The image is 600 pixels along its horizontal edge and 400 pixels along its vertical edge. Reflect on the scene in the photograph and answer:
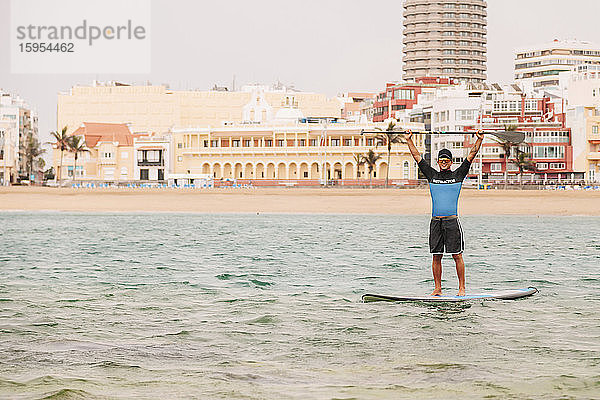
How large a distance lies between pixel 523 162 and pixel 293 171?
1033 inches

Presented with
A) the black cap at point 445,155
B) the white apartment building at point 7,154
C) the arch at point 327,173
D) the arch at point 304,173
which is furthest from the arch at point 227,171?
the black cap at point 445,155

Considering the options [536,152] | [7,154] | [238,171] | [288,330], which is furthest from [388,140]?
[288,330]

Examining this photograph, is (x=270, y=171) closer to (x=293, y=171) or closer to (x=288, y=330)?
(x=293, y=171)

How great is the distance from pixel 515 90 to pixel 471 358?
113920 millimetres

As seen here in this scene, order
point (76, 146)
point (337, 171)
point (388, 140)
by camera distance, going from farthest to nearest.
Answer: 1. point (76, 146)
2. point (337, 171)
3. point (388, 140)

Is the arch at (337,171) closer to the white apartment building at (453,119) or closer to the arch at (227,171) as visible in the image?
the white apartment building at (453,119)

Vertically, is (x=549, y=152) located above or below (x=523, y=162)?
above

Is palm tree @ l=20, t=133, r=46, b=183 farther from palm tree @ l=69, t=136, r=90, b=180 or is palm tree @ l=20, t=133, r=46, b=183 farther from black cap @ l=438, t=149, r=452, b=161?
black cap @ l=438, t=149, r=452, b=161

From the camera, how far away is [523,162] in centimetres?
8588

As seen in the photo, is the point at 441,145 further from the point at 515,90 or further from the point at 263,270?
the point at 263,270

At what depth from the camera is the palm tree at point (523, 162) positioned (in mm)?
85625

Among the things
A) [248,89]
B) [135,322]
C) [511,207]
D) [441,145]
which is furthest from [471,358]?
[248,89]

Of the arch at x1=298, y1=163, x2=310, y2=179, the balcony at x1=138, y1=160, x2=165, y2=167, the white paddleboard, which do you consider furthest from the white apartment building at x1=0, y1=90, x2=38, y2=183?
the white paddleboard

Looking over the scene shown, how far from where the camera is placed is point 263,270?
65.5 feet
